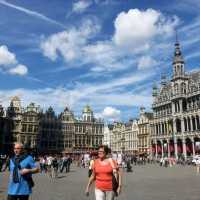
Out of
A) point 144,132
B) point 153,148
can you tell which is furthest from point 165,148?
point 144,132

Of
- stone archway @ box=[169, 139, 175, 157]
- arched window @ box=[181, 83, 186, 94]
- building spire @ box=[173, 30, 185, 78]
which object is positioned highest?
building spire @ box=[173, 30, 185, 78]

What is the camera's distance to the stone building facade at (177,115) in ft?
230

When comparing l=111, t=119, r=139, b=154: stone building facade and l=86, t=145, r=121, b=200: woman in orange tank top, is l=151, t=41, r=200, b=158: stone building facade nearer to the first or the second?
l=111, t=119, r=139, b=154: stone building facade

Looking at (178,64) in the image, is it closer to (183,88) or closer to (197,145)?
(183,88)

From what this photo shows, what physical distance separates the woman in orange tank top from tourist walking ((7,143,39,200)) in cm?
165

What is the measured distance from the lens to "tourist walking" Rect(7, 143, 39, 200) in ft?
23.2

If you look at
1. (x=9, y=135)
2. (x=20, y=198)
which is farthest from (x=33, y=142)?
(x=20, y=198)

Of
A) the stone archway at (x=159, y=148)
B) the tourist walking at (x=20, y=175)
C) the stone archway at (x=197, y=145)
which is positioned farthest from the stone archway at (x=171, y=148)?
the tourist walking at (x=20, y=175)

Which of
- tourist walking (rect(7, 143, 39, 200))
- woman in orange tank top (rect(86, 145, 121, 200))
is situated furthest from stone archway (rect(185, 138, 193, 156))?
tourist walking (rect(7, 143, 39, 200))

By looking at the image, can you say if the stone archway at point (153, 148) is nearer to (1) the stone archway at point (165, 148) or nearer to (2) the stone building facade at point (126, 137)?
(1) the stone archway at point (165, 148)

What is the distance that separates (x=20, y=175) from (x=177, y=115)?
71.5m

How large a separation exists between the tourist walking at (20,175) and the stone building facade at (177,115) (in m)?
60.5

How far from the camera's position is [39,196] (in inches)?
595

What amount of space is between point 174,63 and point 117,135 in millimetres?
47282
